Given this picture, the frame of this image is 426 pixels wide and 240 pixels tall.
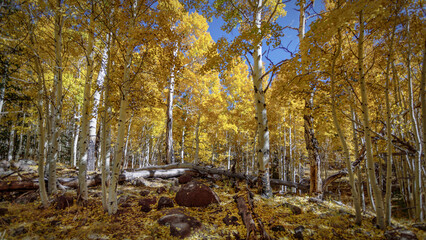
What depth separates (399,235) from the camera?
3082 mm

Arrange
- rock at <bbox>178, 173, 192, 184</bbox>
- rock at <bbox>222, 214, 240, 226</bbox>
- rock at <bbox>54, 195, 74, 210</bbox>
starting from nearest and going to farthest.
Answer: rock at <bbox>222, 214, 240, 226</bbox> < rock at <bbox>54, 195, 74, 210</bbox> < rock at <bbox>178, 173, 192, 184</bbox>

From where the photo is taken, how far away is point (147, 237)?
3137mm

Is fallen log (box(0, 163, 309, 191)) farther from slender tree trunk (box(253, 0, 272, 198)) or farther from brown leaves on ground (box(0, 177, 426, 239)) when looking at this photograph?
slender tree trunk (box(253, 0, 272, 198))

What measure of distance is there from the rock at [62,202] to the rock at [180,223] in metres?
2.43

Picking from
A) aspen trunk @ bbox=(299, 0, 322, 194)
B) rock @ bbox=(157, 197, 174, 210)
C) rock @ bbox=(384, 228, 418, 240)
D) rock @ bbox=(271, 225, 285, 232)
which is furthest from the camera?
aspen trunk @ bbox=(299, 0, 322, 194)

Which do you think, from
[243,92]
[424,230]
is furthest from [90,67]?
[243,92]

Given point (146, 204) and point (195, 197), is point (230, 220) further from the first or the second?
point (146, 204)

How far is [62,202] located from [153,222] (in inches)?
94.0

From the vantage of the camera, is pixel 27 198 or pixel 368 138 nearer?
pixel 368 138

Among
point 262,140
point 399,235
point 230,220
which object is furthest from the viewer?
point 262,140

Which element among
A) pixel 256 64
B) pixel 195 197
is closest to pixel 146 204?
pixel 195 197

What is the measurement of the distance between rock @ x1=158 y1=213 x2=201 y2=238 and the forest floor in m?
0.10

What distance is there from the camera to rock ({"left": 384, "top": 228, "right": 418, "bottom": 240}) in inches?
119

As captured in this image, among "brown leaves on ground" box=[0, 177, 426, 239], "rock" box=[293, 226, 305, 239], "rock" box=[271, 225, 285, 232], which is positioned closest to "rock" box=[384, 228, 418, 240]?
"brown leaves on ground" box=[0, 177, 426, 239]
